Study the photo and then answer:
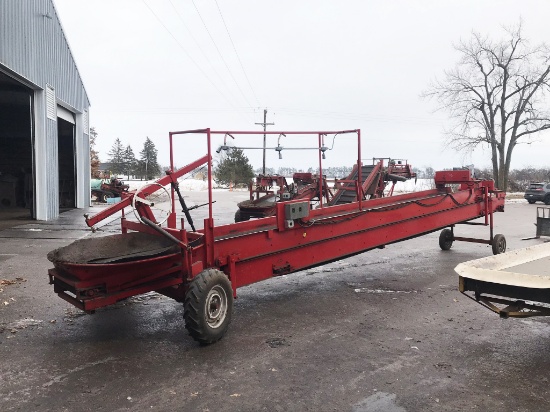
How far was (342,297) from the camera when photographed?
6.41 meters

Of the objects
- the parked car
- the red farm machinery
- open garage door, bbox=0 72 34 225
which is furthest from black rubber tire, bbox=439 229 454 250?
the parked car

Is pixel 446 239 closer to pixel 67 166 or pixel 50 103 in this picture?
pixel 50 103

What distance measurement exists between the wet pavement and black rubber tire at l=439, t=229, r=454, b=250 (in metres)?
3.45

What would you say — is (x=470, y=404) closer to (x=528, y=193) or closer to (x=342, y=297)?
(x=342, y=297)

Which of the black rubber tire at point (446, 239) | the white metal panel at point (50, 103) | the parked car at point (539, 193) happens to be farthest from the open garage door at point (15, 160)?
the parked car at point (539, 193)

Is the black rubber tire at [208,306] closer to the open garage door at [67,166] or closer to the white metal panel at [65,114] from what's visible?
the white metal panel at [65,114]

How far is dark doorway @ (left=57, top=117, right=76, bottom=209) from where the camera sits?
68.0 feet

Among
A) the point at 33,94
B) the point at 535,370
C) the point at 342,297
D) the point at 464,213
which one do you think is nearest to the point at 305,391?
the point at 535,370

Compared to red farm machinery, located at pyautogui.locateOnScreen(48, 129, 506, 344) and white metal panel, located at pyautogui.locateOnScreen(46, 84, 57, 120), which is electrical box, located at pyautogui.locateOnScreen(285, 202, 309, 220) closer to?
red farm machinery, located at pyautogui.locateOnScreen(48, 129, 506, 344)

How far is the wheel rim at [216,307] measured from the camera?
4.47m

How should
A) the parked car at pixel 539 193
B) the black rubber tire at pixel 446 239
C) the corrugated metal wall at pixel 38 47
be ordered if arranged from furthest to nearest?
the parked car at pixel 539 193 → the corrugated metal wall at pixel 38 47 → the black rubber tire at pixel 446 239

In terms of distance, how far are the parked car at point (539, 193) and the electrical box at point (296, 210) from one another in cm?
2564

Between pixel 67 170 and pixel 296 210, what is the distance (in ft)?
60.8

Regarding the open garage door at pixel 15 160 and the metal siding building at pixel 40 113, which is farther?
the open garage door at pixel 15 160
